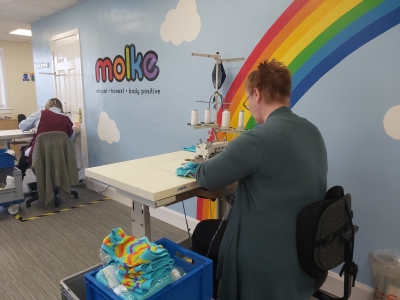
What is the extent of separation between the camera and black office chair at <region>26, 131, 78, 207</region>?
3.26 metres

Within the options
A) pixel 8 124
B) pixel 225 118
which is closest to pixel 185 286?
pixel 225 118

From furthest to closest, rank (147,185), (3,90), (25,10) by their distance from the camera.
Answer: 1. (3,90)
2. (25,10)
3. (147,185)

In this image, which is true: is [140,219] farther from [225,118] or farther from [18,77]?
[18,77]

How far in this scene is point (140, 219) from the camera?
5.59 feet

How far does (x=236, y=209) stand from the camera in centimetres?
125

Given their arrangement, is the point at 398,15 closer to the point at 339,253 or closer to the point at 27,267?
the point at 339,253

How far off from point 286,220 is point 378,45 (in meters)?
1.22

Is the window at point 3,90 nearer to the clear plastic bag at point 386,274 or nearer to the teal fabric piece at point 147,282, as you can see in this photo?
the teal fabric piece at point 147,282

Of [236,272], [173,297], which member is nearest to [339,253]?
[236,272]

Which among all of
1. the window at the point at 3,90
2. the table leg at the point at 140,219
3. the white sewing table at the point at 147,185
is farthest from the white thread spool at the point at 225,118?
the window at the point at 3,90

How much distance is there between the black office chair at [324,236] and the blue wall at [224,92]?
710mm

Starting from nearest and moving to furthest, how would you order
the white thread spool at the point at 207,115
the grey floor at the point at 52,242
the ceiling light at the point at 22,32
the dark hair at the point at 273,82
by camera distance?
1. the dark hair at the point at 273,82
2. the grey floor at the point at 52,242
3. the white thread spool at the point at 207,115
4. the ceiling light at the point at 22,32

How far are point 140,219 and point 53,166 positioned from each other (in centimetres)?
214

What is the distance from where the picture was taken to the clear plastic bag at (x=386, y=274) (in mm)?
1716
